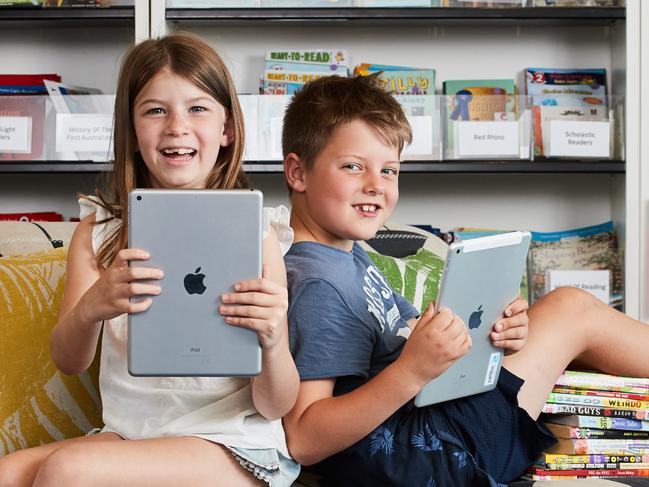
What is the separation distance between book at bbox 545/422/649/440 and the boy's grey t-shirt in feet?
0.87

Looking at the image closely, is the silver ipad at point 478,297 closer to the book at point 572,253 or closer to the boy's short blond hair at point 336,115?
the boy's short blond hair at point 336,115

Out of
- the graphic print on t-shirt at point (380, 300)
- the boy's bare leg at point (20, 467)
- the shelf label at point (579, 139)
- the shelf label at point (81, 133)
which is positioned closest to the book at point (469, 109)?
the shelf label at point (579, 139)

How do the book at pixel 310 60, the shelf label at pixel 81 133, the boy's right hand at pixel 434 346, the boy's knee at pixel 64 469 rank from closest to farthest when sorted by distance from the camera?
the boy's knee at pixel 64 469
the boy's right hand at pixel 434 346
the shelf label at pixel 81 133
the book at pixel 310 60

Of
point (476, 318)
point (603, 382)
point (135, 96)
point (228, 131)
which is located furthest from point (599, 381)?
point (135, 96)

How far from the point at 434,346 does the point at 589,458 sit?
1.15 ft

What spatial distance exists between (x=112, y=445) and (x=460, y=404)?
0.49m

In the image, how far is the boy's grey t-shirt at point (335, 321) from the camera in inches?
47.3

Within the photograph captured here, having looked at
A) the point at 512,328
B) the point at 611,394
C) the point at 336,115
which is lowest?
the point at 611,394

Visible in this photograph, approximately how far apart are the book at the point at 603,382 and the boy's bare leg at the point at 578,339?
0.06 ft

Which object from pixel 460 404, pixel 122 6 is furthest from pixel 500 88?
pixel 460 404

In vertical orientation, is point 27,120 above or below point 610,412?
above

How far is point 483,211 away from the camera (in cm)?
266

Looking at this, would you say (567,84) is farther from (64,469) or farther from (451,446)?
(64,469)

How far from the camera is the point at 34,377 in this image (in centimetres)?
136
